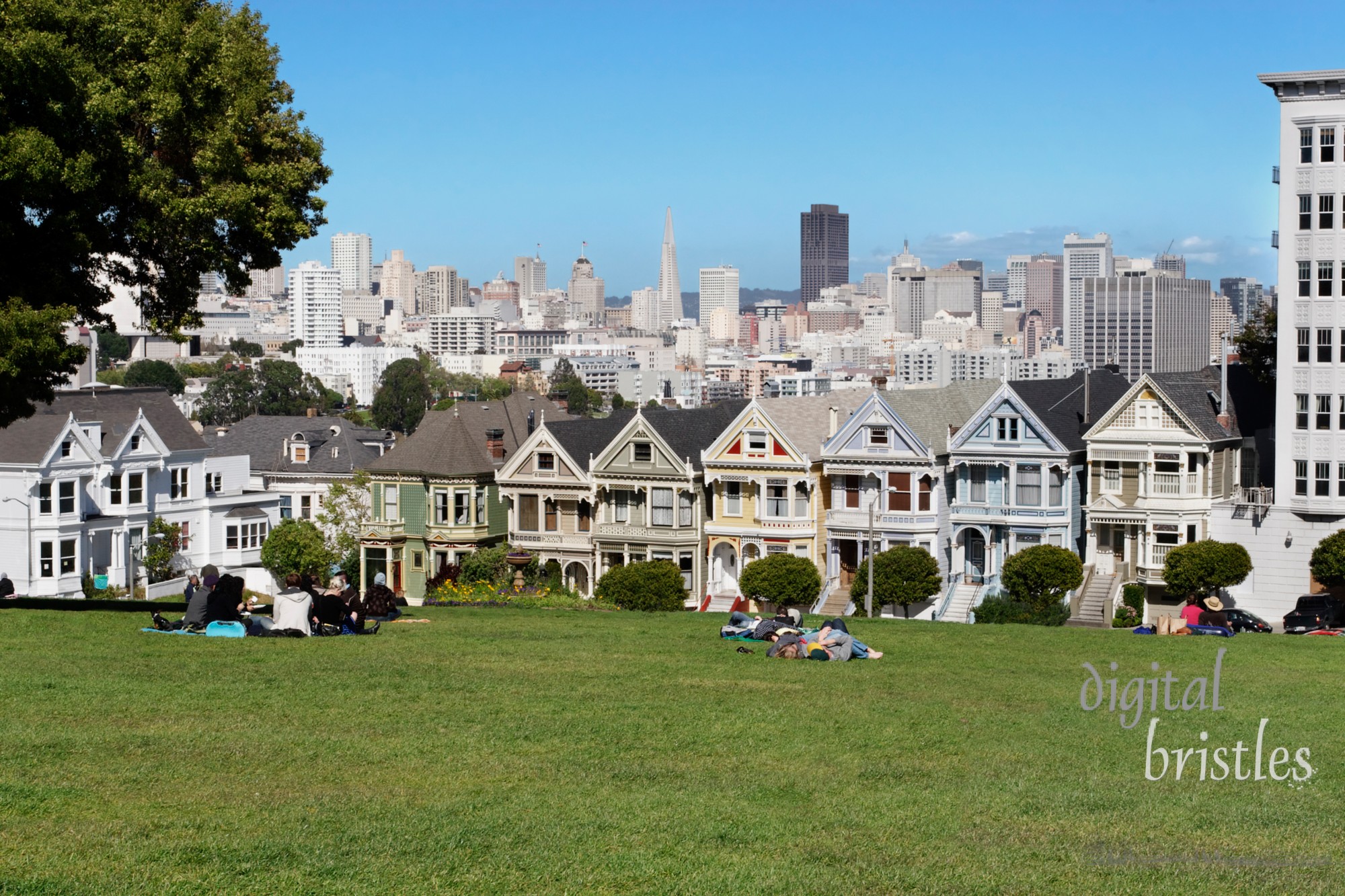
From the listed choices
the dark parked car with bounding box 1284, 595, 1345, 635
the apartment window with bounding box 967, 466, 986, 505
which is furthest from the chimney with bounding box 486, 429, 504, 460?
the dark parked car with bounding box 1284, 595, 1345, 635

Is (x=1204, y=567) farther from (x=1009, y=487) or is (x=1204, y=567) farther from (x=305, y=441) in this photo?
(x=305, y=441)

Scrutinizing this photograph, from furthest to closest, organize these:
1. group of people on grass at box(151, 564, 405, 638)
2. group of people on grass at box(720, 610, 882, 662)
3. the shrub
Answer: the shrub < group of people on grass at box(151, 564, 405, 638) < group of people on grass at box(720, 610, 882, 662)

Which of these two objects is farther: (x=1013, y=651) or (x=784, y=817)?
(x=1013, y=651)

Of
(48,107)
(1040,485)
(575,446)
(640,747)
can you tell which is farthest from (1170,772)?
(575,446)

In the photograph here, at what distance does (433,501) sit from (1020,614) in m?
24.3

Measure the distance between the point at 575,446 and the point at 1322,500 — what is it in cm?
2606

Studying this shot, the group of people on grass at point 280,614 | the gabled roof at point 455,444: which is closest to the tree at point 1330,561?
the gabled roof at point 455,444

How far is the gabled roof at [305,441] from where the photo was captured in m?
79.9

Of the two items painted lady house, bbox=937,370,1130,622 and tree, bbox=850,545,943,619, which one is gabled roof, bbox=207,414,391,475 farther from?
painted lady house, bbox=937,370,1130,622

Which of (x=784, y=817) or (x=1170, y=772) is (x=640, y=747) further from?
(x=1170, y=772)

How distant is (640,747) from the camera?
773 inches

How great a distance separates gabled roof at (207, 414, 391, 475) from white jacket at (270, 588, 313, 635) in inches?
1934

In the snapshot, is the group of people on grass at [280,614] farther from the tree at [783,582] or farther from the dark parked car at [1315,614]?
the dark parked car at [1315,614]

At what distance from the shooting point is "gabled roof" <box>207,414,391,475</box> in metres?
79.9
